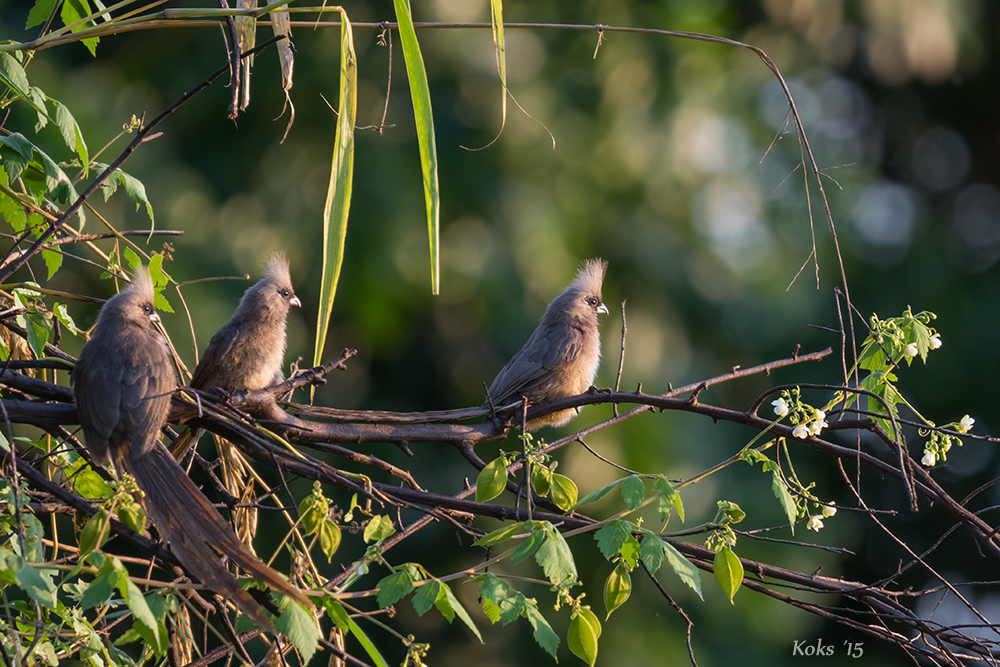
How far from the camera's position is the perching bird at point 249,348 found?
3.40 metres

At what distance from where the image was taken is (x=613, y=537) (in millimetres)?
1917

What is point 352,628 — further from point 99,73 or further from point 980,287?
point 980,287

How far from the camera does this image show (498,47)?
6.65 ft

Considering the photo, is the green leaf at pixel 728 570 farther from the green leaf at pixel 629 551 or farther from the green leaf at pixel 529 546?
the green leaf at pixel 529 546

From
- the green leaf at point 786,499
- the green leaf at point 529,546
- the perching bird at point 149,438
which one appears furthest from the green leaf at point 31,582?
the green leaf at point 786,499

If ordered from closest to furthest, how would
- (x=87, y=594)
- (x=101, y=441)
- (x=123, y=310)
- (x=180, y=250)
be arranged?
1. (x=87, y=594)
2. (x=101, y=441)
3. (x=123, y=310)
4. (x=180, y=250)

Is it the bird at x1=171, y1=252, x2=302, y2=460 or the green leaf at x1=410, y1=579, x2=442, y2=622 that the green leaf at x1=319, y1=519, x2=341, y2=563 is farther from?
the bird at x1=171, y1=252, x2=302, y2=460

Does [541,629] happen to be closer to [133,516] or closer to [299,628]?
[299,628]

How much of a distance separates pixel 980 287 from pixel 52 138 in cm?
889

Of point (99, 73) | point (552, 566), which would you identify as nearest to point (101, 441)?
point (552, 566)

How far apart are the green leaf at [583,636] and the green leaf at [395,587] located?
400 millimetres

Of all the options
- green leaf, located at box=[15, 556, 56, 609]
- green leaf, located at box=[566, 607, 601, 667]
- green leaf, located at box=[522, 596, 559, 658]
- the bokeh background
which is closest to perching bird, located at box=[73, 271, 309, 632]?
green leaf, located at box=[15, 556, 56, 609]

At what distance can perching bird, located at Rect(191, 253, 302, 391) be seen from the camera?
3.40 metres

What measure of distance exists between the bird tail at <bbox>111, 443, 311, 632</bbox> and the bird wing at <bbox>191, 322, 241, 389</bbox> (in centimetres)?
112
